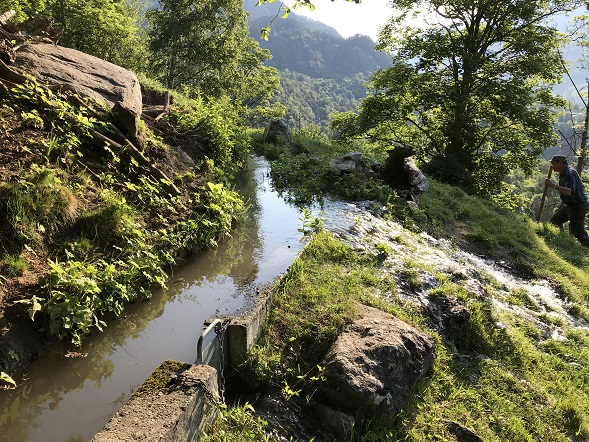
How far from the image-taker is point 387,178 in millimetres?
11781

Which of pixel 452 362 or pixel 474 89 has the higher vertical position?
pixel 474 89

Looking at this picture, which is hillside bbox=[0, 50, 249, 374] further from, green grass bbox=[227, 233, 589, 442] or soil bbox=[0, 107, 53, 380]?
green grass bbox=[227, 233, 589, 442]

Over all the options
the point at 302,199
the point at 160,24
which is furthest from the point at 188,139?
the point at 160,24

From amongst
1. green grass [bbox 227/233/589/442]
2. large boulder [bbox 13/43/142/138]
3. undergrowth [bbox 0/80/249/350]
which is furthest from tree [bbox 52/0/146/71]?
green grass [bbox 227/233/589/442]

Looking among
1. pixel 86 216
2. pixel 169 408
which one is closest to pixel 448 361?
pixel 169 408

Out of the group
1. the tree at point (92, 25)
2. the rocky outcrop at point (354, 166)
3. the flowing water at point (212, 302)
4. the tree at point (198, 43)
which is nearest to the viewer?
the flowing water at point (212, 302)

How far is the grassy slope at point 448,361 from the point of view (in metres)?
4.19

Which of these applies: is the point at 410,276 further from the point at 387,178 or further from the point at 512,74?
the point at 512,74

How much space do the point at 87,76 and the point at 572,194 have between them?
12784mm

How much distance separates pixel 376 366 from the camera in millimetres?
4125

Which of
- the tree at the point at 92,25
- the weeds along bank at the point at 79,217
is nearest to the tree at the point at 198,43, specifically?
the tree at the point at 92,25

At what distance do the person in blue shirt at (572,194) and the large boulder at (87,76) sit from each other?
1105cm

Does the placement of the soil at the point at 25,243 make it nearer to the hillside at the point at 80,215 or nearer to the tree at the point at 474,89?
the hillside at the point at 80,215

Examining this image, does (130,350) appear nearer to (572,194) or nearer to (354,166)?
(354,166)
